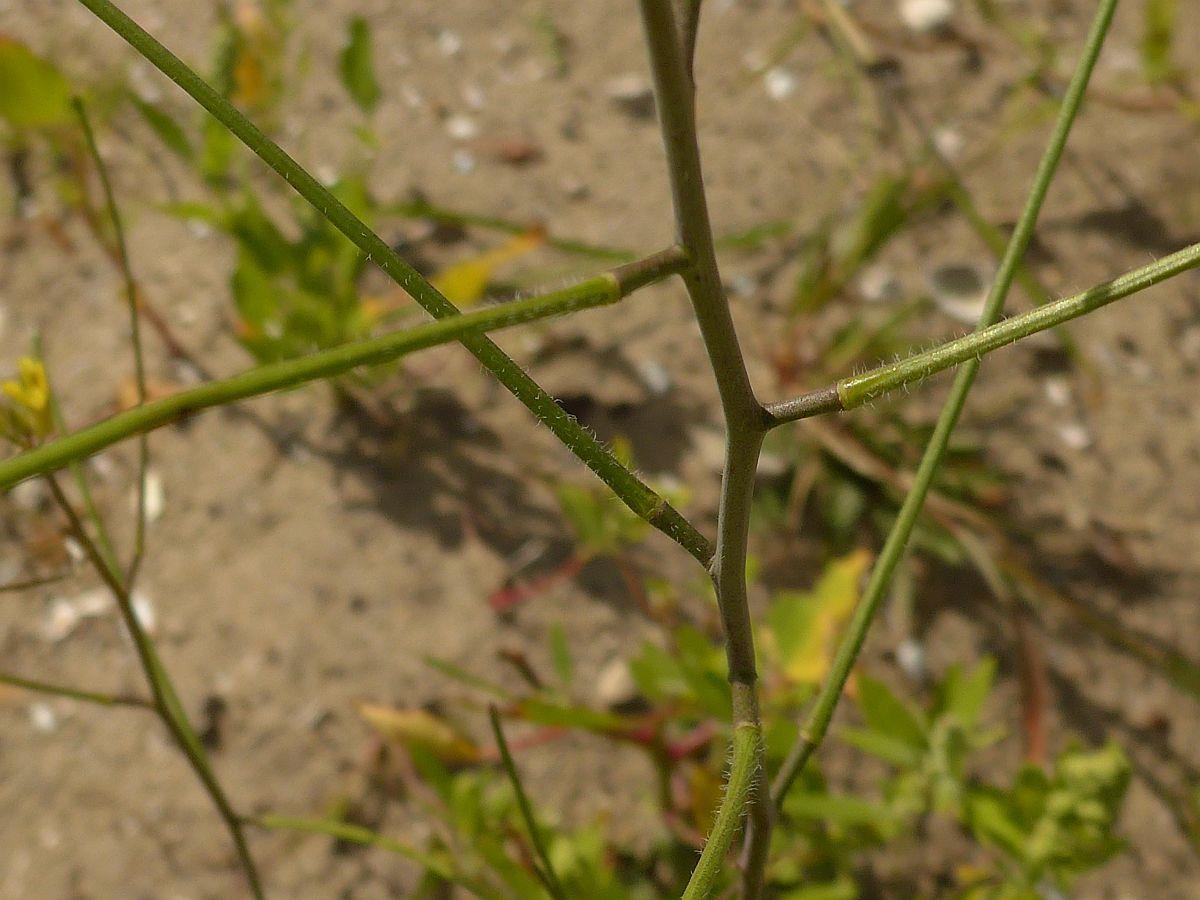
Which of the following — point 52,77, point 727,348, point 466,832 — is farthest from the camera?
point 52,77

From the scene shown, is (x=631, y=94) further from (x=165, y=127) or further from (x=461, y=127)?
(x=165, y=127)

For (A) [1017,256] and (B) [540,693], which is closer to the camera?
(A) [1017,256]

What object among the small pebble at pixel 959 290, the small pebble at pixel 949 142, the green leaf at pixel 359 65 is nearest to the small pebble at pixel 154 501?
the green leaf at pixel 359 65

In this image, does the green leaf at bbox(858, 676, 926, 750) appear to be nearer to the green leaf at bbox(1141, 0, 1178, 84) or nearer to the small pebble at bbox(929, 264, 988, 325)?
the small pebble at bbox(929, 264, 988, 325)

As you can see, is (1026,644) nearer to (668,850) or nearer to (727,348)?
(668,850)

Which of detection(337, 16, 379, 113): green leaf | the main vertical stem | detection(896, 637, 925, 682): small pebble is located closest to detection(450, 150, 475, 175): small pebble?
detection(337, 16, 379, 113): green leaf

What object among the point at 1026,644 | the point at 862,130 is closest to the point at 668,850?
the point at 1026,644
